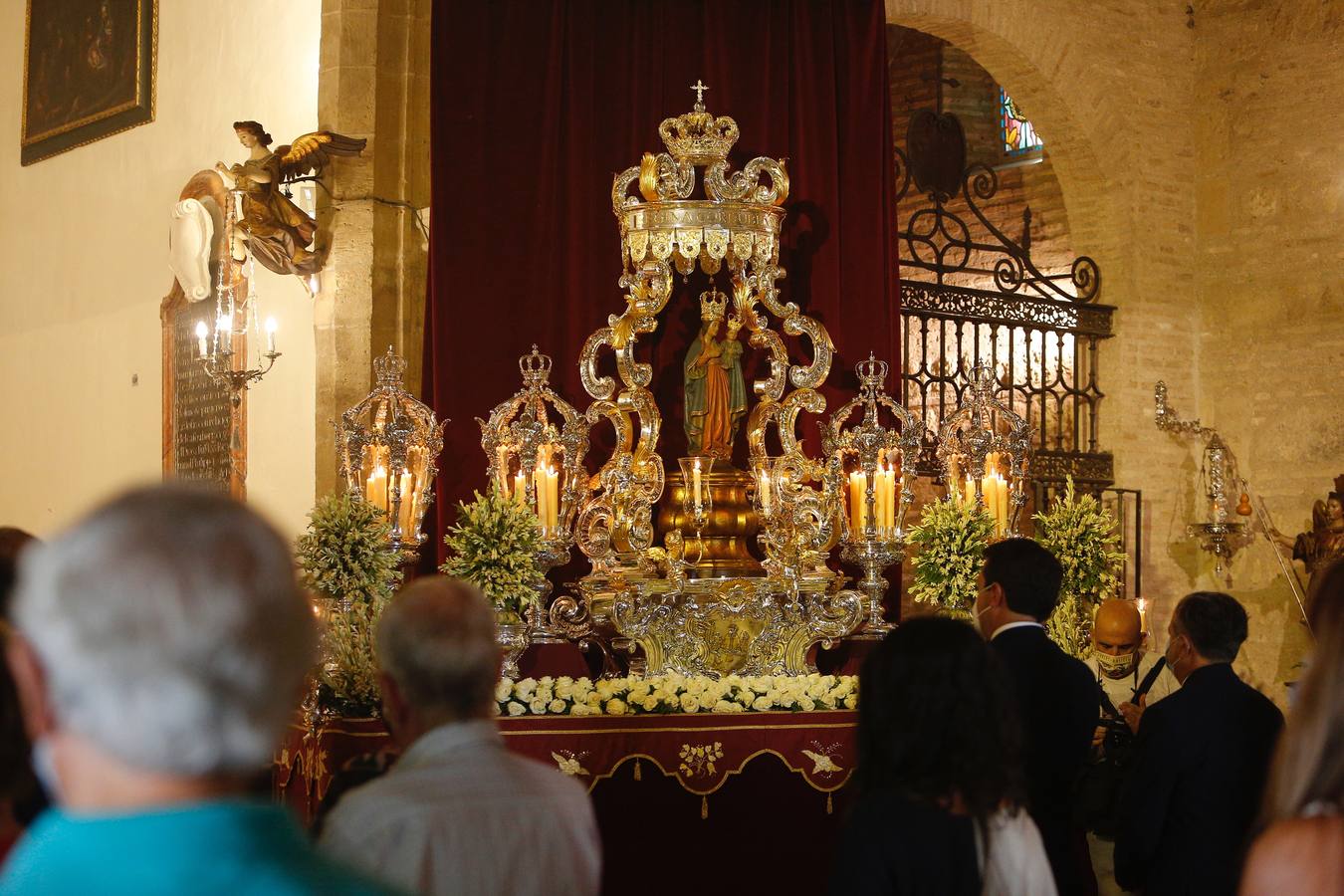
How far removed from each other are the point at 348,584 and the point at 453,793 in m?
4.31

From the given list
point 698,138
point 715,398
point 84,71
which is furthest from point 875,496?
point 84,71

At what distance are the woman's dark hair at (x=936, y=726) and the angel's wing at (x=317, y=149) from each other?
651 cm

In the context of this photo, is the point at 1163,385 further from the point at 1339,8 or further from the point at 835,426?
the point at 835,426

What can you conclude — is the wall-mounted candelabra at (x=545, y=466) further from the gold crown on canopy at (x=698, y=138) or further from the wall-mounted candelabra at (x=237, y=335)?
the wall-mounted candelabra at (x=237, y=335)

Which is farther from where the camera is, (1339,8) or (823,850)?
(1339,8)

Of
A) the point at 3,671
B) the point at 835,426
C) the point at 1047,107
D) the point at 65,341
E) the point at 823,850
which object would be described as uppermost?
the point at 1047,107

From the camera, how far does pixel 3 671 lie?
2383 mm

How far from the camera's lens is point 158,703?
152 cm

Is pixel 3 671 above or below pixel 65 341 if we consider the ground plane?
below

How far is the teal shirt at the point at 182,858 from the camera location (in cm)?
149

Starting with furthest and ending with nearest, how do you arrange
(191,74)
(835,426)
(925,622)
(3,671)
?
(191,74) → (835,426) → (925,622) → (3,671)

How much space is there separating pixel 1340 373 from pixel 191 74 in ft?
26.1

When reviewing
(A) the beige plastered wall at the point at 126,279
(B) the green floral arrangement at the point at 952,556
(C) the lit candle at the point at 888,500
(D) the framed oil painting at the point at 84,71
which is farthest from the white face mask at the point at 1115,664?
(D) the framed oil painting at the point at 84,71

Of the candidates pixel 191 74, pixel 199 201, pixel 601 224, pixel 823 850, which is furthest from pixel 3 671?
pixel 191 74
